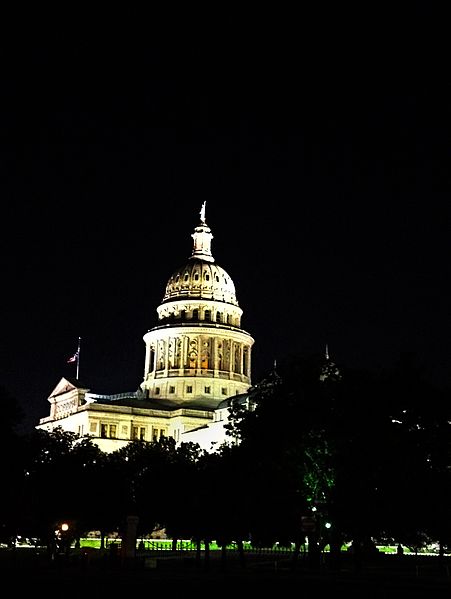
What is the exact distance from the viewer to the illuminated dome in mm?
179125

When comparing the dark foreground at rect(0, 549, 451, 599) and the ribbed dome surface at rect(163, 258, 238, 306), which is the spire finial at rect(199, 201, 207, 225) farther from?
the dark foreground at rect(0, 549, 451, 599)

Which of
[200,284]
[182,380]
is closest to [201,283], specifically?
[200,284]

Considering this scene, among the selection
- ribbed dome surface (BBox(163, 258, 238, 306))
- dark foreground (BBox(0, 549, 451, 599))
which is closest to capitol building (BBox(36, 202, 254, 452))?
ribbed dome surface (BBox(163, 258, 238, 306))

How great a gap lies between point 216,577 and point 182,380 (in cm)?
11372

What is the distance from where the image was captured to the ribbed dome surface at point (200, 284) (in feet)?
588

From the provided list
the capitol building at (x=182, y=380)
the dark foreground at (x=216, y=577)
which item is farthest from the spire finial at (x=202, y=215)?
the dark foreground at (x=216, y=577)

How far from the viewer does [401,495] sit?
68062 mm

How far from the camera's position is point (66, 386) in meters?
173

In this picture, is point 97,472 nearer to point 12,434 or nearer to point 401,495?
point 12,434

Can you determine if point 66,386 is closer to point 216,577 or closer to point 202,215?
point 202,215

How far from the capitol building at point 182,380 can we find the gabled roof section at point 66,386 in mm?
176

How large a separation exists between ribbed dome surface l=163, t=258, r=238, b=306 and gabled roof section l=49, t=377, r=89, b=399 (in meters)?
23.4

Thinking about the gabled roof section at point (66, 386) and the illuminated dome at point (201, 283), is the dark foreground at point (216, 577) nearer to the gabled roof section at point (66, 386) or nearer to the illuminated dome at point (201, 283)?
the gabled roof section at point (66, 386)

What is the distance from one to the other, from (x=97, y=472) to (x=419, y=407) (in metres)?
39.7
